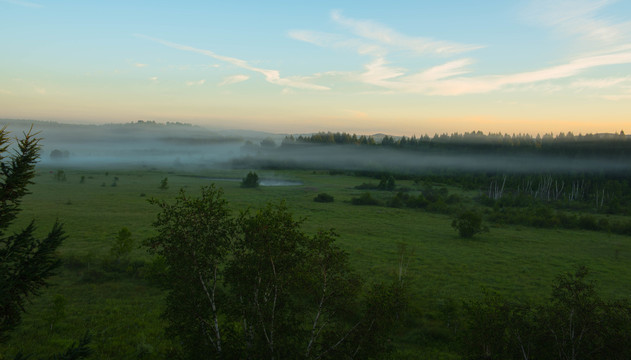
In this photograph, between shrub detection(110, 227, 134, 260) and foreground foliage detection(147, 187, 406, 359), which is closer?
foreground foliage detection(147, 187, 406, 359)

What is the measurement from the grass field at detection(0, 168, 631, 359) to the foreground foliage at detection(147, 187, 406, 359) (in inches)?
88.0

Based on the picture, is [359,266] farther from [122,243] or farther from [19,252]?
[19,252]

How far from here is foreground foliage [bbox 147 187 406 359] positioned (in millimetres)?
11914

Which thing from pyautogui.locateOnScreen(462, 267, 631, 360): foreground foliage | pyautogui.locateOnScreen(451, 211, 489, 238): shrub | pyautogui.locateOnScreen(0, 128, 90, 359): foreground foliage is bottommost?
pyautogui.locateOnScreen(451, 211, 489, 238): shrub

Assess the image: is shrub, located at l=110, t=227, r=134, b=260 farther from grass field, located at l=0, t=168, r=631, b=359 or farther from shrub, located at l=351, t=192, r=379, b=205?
shrub, located at l=351, t=192, r=379, b=205

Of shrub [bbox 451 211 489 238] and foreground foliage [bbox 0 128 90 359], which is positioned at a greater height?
foreground foliage [bbox 0 128 90 359]

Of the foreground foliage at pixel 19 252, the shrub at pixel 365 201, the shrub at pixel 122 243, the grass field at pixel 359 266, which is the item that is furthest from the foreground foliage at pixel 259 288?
the shrub at pixel 365 201

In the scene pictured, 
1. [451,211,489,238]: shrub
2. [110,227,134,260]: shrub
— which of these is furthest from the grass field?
[451,211,489,238]: shrub

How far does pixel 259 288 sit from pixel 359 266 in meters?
27.0

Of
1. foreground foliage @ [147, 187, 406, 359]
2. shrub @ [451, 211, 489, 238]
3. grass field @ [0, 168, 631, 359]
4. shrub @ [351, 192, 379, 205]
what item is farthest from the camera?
shrub @ [351, 192, 379, 205]

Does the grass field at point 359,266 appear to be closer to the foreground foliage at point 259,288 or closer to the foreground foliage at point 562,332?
the foreground foliage at point 259,288

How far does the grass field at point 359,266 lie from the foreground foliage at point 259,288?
224 centimetres

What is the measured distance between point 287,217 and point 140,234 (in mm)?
44557

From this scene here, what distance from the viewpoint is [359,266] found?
3778cm
